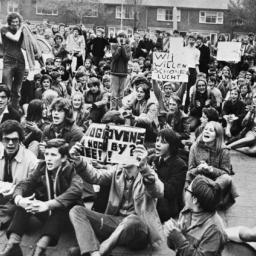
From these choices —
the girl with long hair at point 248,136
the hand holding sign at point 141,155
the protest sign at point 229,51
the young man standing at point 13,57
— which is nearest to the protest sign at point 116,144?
the hand holding sign at point 141,155

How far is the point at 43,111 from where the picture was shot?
27.8 feet

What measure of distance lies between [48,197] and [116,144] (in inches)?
32.7

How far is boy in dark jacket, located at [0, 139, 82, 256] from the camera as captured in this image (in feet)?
18.0

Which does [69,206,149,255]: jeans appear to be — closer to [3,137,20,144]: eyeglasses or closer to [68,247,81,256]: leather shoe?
[68,247,81,256]: leather shoe

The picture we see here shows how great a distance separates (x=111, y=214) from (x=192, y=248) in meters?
1.31

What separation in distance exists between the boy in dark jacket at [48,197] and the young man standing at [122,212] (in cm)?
19

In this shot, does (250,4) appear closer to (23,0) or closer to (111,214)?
(23,0)

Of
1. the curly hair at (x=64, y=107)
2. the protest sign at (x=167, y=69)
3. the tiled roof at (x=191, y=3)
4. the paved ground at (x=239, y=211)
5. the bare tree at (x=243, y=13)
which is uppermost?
the tiled roof at (x=191, y=3)

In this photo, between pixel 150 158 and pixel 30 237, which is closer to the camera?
pixel 30 237

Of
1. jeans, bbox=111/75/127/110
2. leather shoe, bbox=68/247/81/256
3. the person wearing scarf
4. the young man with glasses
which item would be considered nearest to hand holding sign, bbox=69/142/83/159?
the young man with glasses

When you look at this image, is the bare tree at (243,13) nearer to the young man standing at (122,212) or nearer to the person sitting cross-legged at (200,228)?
the young man standing at (122,212)

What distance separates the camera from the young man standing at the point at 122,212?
5.34m

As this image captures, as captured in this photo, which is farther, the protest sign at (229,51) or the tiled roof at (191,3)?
the tiled roof at (191,3)

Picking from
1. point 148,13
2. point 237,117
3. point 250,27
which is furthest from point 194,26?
point 237,117
